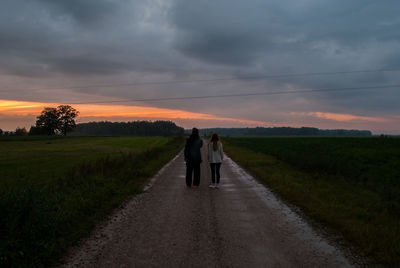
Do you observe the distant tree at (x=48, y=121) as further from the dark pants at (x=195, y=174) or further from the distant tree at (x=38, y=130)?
the dark pants at (x=195, y=174)

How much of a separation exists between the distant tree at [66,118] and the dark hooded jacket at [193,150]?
107358mm

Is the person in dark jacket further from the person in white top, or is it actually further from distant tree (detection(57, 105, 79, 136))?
distant tree (detection(57, 105, 79, 136))

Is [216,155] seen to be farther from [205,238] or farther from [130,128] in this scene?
[130,128]

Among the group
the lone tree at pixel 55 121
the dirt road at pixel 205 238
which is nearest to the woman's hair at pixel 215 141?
the dirt road at pixel 205 238

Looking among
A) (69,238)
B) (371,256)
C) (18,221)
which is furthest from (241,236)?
(18,221)

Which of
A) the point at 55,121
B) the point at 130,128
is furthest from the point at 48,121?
the point at 130,128

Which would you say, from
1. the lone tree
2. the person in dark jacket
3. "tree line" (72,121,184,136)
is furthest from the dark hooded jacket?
"tree line" (72,121,184,136)

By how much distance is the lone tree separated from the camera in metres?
102

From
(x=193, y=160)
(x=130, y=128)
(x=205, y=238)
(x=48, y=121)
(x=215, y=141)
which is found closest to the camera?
(x=205, y=238)

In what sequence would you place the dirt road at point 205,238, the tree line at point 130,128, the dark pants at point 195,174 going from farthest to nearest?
the tree line at point 130,128 → the dark pants at point 195,174 → the dirt road at point 205,238

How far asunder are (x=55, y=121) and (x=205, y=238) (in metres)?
112

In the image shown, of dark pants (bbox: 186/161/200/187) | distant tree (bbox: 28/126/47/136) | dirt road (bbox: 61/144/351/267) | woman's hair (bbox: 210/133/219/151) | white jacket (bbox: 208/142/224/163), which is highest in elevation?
distant tree (bbox: 28/126/47/136)

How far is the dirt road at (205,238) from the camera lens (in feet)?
13.1

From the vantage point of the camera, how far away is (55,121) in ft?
338
